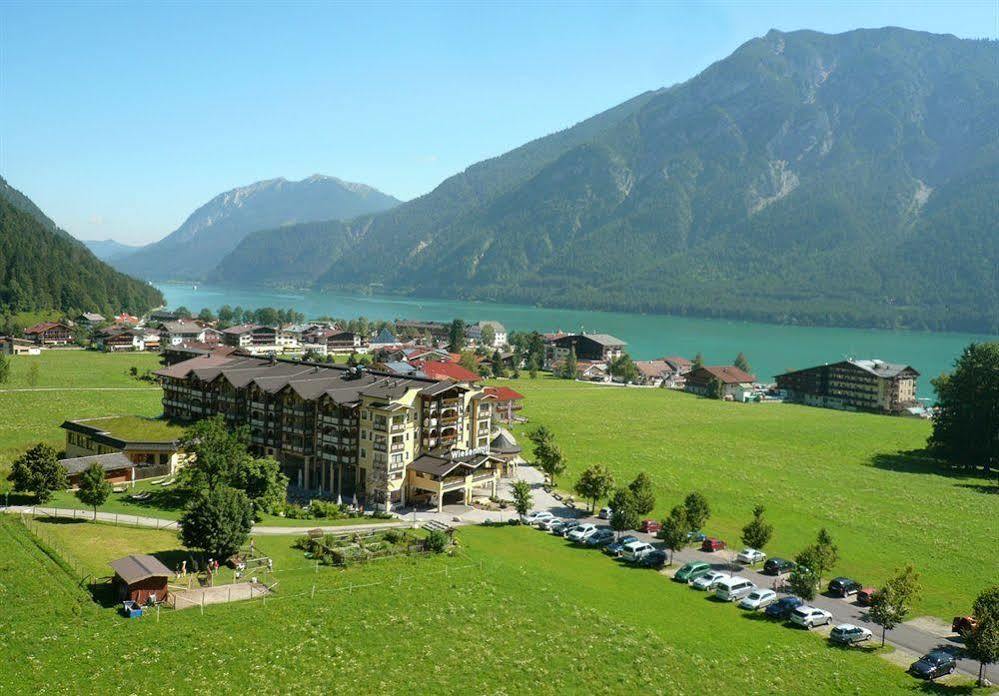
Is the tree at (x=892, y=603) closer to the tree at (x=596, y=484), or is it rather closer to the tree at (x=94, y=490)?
the tree at (x=596, y=484)

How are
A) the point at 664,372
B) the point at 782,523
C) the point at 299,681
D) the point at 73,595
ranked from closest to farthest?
the point at 299,681, the point at 73,595, the point at 782,523, the point at 664,372

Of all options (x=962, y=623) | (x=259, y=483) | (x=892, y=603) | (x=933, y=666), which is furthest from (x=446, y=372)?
(x=933, y=666)

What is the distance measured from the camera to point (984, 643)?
88.0 ft

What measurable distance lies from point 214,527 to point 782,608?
23280mm

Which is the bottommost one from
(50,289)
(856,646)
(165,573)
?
(856,646)

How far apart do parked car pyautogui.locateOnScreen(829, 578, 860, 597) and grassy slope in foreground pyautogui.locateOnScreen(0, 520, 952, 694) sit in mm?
5613

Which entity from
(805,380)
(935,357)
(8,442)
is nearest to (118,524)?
(8,442)

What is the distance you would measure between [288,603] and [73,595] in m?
7.62

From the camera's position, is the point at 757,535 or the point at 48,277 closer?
the point at 757,535

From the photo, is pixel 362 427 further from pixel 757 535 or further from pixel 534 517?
pixel 757 535

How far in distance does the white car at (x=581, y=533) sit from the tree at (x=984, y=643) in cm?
1789

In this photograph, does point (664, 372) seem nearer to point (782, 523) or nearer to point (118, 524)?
point (782, 523)

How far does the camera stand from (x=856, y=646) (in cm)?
2955

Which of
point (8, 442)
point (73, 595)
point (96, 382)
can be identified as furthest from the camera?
point (96, 382)
